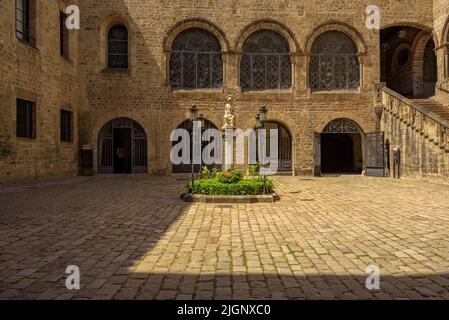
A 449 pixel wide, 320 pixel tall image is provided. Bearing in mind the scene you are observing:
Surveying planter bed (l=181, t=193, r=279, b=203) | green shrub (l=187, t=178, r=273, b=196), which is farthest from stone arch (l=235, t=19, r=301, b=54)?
planter bed (l=181, t=193, r=279, b=203)

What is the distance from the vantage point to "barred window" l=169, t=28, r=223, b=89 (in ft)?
61.2

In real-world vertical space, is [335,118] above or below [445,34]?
below

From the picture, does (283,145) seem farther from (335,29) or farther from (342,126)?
(335,29)


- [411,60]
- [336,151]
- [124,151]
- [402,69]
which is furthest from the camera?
[336,151]

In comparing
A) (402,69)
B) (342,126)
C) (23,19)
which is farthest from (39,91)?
(402,69)

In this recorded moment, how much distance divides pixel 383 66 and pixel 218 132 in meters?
13.8

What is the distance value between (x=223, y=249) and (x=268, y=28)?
53.3 ft

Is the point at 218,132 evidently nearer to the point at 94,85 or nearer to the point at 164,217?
the point at 94,85

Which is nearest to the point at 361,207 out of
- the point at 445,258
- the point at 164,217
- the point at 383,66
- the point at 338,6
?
the point at 445,258

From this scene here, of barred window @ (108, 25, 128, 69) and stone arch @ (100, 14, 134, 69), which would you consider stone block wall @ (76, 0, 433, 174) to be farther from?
barred window @ (108, 25, 128, 69)

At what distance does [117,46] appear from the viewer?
18594 millimetres

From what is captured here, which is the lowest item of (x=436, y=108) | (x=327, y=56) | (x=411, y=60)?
(x=436, y=108)

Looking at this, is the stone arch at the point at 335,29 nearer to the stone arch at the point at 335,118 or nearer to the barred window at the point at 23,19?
the stone arch at the point at 335,118

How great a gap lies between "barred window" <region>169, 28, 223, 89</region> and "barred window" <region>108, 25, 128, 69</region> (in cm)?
255
